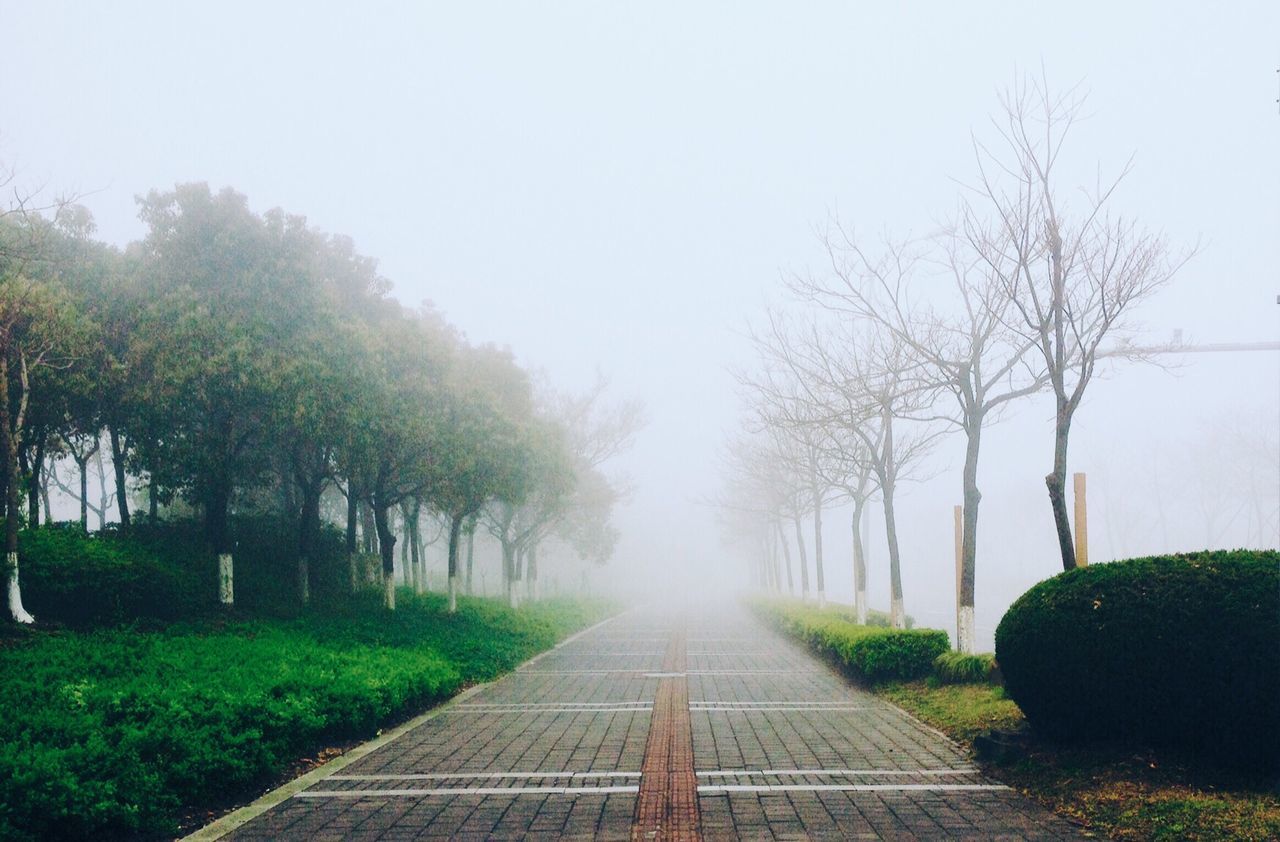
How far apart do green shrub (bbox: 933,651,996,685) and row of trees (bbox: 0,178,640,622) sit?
465 inches

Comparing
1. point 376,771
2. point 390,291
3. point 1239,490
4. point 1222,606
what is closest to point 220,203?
point 390,291

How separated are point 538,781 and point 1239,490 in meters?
49.8

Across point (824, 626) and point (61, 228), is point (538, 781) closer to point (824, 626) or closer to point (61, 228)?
point (824, 626)

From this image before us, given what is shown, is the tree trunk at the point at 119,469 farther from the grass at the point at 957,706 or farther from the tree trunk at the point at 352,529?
the grass at the point at 957,706

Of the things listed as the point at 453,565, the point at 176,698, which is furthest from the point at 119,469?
the point at 176,698

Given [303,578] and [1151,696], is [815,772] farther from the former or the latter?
[303,578]

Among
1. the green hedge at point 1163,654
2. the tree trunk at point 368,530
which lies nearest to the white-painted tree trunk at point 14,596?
the green hedge at point 1163,654

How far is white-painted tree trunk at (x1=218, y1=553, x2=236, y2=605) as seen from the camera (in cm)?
1897

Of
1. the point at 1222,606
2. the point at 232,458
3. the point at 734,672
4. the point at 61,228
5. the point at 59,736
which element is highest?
the point at 61,228

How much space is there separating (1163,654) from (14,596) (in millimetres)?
13889

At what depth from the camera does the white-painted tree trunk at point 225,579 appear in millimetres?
18969

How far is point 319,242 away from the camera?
23.2 m

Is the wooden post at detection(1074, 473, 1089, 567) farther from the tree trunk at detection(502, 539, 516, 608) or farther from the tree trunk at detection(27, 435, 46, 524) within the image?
the tree trunk at detection(502, 539, 516, 608)

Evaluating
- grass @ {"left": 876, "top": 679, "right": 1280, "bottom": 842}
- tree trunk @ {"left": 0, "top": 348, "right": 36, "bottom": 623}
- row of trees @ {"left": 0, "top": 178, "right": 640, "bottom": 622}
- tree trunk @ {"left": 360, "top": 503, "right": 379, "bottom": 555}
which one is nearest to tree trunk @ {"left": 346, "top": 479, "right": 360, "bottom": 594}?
row of trees @ {"left": 0, "top": 178, "right": 640, "bottom": 622}
